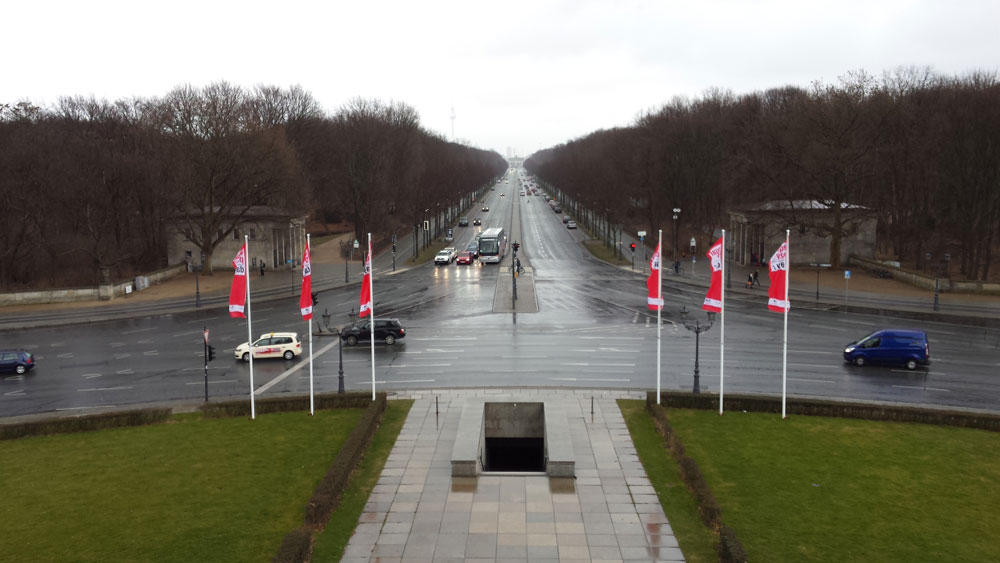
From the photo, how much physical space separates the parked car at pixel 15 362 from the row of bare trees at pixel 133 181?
28349 mm

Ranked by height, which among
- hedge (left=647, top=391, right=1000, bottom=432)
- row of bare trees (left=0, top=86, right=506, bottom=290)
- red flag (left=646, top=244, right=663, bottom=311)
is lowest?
hedge (left=647, top=391, right=1000, bottom=432)

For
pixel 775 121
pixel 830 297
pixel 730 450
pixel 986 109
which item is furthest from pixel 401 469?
pixel 775 121

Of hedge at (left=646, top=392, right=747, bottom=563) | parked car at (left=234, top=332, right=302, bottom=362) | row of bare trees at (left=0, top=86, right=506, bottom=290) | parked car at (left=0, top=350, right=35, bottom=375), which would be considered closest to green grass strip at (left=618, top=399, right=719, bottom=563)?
hedge at (left=646, top=392, right=747, bottom=563)

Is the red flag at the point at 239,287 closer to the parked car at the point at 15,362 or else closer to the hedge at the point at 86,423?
the hedge at the point at 86,423

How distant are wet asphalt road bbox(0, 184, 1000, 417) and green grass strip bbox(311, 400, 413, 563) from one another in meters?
5.48

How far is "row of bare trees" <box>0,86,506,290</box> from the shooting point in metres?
64.2

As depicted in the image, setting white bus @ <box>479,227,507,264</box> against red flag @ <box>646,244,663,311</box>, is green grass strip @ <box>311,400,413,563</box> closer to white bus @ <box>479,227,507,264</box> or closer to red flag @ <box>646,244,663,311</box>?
red flag @ <box>646,244,663,311</box>

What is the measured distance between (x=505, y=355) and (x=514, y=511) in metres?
18.9

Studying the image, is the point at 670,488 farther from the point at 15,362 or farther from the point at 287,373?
the point at 15,362

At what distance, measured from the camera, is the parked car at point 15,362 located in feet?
120

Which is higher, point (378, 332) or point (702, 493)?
point (378, 332)

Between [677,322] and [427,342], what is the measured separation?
1721cm

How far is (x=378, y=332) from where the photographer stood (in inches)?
1636

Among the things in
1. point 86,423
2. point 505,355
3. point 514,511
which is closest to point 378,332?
point 505,355
